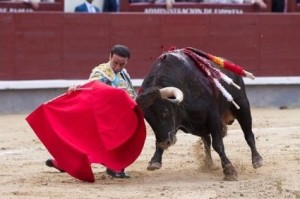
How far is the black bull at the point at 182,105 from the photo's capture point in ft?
23.6

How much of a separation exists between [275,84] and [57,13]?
305 centimetres

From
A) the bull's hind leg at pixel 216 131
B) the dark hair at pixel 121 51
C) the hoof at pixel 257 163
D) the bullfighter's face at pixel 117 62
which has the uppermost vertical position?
the dark hair at pixel 121 51

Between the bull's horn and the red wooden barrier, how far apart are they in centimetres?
491

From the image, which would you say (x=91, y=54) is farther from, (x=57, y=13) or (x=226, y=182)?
(x=226, y=182)

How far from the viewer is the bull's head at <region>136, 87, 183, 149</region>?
714 cm

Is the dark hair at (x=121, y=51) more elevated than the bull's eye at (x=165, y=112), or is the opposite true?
the dark hair at (x=121, y=51)

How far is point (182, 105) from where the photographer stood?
7.41 m

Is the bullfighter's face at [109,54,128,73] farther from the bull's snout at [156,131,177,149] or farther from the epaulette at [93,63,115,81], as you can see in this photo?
the bull's snout at [156,131,177,149]

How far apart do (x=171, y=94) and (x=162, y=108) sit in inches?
4.5

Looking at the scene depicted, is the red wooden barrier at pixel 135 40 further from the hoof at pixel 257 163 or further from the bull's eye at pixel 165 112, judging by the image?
the bull's eye at pixel 165 112

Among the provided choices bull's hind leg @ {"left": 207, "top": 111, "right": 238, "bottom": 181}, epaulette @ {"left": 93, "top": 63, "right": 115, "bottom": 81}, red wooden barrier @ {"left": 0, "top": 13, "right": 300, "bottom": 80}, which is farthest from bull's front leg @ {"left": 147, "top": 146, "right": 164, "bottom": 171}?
red wooden barrier @ {"left": 0, "top": 13, "right": 300, "bottom": 80}

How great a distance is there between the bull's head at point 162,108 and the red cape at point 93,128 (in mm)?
145

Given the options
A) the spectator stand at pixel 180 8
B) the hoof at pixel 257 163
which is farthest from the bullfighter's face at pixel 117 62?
the spectator stand at pixel 180 8

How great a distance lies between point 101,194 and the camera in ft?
22.1
